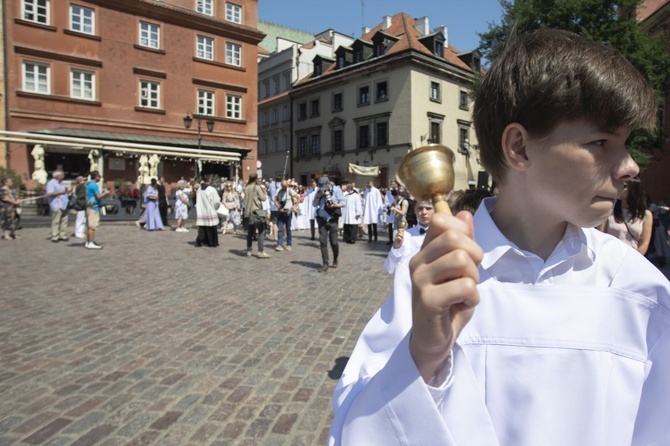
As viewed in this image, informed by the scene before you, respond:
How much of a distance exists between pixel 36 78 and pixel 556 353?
102 feet

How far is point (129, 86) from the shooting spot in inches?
1125

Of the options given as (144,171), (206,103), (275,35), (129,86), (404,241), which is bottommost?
(404,241)

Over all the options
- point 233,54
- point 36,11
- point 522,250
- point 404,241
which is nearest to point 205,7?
point 233,54

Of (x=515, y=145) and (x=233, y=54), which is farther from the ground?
(x=233, y=54)

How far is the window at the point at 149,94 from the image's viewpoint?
2922cm

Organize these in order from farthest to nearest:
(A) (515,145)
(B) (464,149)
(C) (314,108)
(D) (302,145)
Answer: (D) (302,145), (C) (314,108), (B) (464,149), (A) (515,145)

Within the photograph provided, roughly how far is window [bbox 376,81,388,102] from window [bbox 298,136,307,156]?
10.3 metres

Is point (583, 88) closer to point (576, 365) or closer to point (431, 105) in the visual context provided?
point (576, 365)

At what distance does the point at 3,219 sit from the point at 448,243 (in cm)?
1626

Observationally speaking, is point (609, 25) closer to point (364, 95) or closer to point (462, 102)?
point (462, 102)

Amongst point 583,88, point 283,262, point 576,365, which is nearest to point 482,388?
point 576,365

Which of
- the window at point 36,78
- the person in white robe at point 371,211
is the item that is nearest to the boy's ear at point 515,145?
the person in white robe at point 371,211

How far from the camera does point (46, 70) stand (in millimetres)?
26031

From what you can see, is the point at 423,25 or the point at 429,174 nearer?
the point at 429,174
